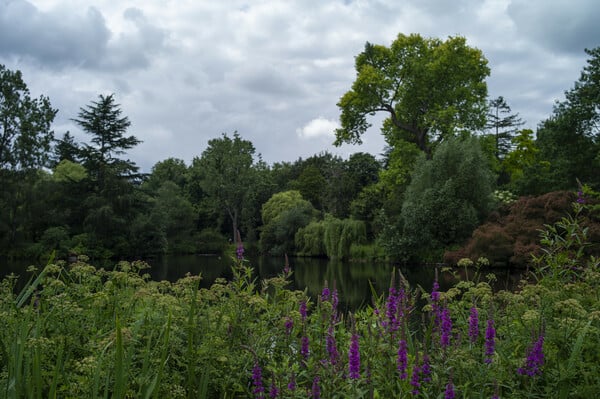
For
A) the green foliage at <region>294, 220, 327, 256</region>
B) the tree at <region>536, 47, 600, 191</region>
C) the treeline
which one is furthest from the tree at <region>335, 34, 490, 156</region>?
the green foliage at <region>294, 220, 327, 256</region>

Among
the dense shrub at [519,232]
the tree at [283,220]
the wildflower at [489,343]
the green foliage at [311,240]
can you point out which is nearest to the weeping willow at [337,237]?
the green foliage at [311,240]

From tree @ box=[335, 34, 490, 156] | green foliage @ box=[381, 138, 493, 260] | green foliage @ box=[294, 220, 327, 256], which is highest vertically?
tree @ box=[335, 34, 490, 156]

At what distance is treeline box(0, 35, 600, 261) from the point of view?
2466 cm

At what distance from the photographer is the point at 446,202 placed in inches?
976

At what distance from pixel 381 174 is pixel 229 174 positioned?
2470cm

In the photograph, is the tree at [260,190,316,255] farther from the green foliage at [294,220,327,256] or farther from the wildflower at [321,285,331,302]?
the wildflower at [321,285,331,302]

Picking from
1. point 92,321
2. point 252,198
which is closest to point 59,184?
point 252,198

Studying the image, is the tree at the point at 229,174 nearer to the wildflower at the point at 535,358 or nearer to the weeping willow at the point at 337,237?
the weeping willow at the point at 337,237

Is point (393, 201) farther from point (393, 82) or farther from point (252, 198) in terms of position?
point (252, 198)

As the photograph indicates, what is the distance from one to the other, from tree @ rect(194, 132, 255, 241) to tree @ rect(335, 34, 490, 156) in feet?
76.4

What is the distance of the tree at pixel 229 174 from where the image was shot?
166 feet

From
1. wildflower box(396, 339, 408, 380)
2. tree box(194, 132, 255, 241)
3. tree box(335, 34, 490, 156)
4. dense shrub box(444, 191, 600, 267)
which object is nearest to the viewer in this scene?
wildflower box(396, 339, 408, 380)

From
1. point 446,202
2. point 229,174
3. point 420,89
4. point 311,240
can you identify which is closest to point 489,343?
point 446,202

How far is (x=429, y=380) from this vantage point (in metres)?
2.17
